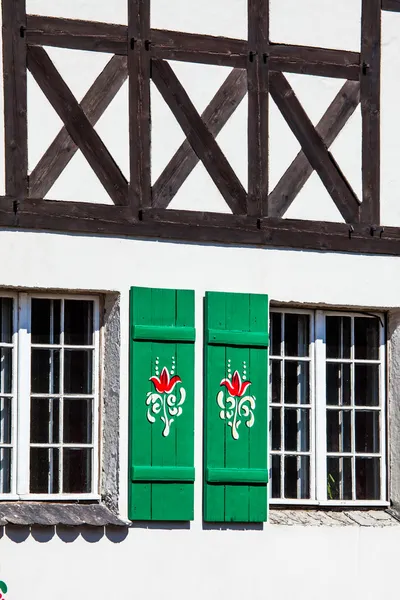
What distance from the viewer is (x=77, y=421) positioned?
11547mm

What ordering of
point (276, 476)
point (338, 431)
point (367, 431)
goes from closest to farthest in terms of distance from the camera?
point (276, 476)
point (338, 431)
point (367, 431)

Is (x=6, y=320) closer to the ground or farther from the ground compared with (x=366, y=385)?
farther from the ground

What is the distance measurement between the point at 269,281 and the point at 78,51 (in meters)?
1.95

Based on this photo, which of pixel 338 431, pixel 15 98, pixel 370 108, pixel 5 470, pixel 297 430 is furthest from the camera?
pixel 370 108

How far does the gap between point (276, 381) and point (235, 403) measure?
485 mm

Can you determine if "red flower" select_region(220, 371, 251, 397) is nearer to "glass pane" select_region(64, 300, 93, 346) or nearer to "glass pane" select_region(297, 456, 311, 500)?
"glass pane" select_region(297, 456, 311, 500)

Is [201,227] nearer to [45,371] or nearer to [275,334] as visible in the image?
[275,334]

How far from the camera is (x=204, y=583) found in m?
11.5

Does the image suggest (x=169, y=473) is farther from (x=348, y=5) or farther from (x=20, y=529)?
(x=348, y=5)

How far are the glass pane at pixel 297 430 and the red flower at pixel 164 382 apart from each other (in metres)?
0.95

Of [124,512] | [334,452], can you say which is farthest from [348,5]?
[124,512]

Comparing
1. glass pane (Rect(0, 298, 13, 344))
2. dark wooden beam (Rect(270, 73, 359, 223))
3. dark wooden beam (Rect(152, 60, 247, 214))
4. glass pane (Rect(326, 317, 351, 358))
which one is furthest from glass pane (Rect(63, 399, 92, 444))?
dark wooden beam (Rect(270, 73, 359, 223))

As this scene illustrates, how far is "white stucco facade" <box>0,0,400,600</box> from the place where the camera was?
444 inches

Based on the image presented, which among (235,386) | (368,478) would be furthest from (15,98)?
(368,478)
